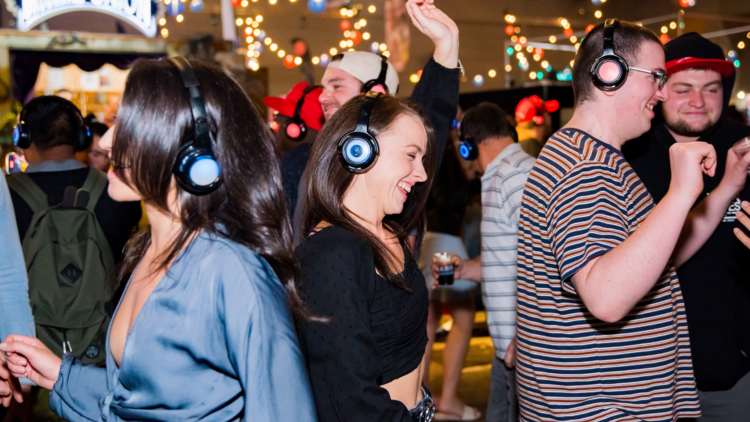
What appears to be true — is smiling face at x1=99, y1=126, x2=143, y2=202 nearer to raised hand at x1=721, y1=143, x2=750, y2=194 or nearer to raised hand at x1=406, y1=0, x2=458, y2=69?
raised hand at x1=406, y1=0, x2=458, y2=69

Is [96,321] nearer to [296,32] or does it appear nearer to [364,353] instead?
[364,353]

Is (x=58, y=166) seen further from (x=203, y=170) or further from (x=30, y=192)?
(x=203, y=170)

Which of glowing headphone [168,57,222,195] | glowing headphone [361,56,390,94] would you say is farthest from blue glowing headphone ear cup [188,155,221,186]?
glowing headphone [361,56,390,94]

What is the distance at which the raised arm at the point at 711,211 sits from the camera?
2.00m

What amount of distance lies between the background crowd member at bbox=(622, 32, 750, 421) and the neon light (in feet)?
22.5

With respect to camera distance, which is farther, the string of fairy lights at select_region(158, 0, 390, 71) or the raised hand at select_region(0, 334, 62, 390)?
the string of fairy lights at select_region(158, 0, 390, 71)

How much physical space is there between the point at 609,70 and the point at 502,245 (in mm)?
1548

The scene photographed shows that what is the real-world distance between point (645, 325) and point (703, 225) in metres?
0.69

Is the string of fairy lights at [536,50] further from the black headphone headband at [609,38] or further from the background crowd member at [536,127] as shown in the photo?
the black headphone headband at [609,38]

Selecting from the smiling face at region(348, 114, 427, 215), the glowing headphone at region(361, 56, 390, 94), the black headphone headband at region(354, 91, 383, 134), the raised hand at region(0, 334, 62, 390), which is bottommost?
the raised hand at region(0, 334, 62, 390)

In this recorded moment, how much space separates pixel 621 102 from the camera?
176 centimetres

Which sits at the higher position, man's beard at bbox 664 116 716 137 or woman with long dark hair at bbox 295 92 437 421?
man's beard at bbox 664 116 716 137

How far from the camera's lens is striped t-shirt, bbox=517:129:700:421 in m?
1.53

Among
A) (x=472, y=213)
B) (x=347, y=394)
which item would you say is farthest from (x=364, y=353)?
(x=472, y=213)
